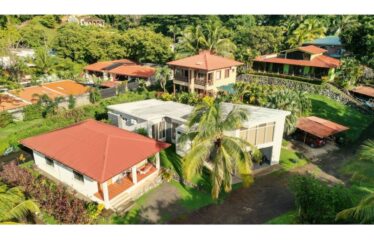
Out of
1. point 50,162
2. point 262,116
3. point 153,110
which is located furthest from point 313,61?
point 50,162

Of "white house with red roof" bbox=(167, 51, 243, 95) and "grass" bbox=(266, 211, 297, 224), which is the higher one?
"white house with red roof" bbox=(167, 51, 243, 95)

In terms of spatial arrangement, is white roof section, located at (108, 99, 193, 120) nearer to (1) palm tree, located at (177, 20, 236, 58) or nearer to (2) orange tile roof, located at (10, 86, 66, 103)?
(2) orange tile roof, located at (10, 86, 66, 103)

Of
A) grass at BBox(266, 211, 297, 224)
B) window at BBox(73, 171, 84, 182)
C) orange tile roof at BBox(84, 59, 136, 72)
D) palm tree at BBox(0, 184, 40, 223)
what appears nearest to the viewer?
Result: palm tree at BBox(0, 184, 40, 223)

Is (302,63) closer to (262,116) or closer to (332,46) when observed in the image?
(332,46)

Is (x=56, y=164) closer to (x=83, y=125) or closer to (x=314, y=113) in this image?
(x=83, y=125)

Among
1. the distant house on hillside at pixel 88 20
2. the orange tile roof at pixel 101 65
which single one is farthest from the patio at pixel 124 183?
the distant house on hillside at pixel 88 20

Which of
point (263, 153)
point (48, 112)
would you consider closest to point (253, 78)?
point (263, 153)

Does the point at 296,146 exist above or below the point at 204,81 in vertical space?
below

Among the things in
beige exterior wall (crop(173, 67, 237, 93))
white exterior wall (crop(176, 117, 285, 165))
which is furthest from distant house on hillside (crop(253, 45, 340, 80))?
white exterior wall (crop(176, 117, 285, 165))
